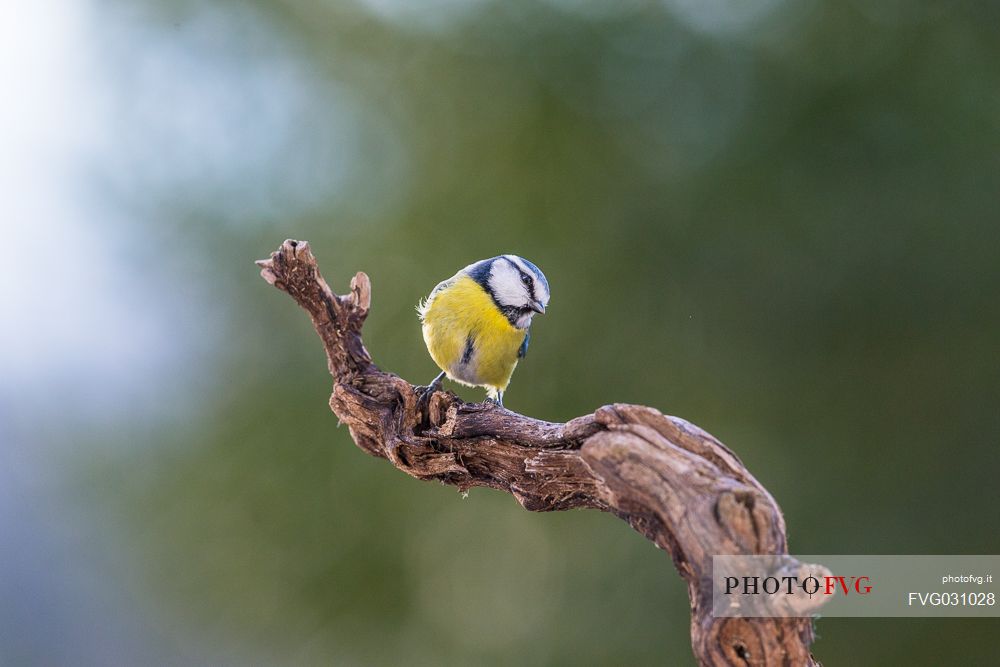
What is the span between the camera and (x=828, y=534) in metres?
2.91

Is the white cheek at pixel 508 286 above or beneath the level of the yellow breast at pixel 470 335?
above

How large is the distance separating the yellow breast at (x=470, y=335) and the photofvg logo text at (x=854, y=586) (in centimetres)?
86

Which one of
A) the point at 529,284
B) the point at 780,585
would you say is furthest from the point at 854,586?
the point at 529,284

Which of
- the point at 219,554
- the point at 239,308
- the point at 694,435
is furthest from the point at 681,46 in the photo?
the point at 219,554

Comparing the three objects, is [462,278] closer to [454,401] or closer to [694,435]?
[454,401]

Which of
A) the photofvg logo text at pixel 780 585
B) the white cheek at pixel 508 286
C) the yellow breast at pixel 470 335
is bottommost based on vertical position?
the photofvg logo text at pixel 780 585

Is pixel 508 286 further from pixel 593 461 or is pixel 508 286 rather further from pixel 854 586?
pixel 854 586

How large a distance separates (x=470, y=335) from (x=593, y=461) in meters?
0.76

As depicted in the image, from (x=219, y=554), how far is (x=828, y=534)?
2357mm

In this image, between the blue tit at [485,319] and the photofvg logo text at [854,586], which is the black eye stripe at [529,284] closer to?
the blue tit at [485,319]

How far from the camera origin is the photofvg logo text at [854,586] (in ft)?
3.46

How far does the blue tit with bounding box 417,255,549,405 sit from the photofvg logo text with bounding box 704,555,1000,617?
33.9 inches

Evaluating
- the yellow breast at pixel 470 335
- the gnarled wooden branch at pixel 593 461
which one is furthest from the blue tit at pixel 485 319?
the gnarled wooden branch at pixel 593 461

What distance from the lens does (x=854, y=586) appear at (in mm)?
1688
